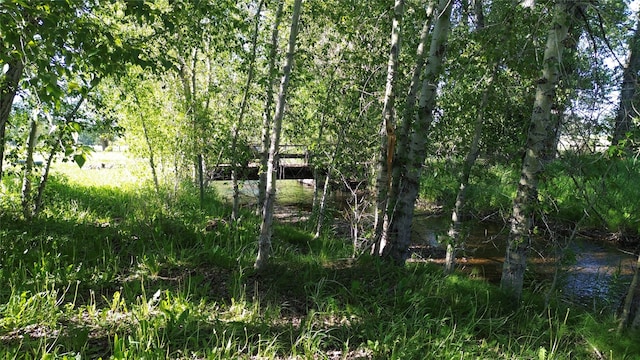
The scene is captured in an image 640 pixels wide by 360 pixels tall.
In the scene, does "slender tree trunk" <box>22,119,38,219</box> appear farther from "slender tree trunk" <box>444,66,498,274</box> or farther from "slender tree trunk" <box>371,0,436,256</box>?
"slender tree trunk" <box>444,66,498,274</box>

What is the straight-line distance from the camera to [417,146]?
5.40 m

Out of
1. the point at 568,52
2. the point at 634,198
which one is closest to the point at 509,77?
the point at 568,52

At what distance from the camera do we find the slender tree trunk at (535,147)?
4086 mm

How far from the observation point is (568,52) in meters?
5.13

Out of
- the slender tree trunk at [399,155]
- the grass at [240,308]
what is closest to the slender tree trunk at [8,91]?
the grass at [240,308]

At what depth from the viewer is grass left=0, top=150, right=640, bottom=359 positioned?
10.7 ft

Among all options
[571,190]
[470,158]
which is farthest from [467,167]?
[571,190]

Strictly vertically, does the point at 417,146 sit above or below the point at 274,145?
above

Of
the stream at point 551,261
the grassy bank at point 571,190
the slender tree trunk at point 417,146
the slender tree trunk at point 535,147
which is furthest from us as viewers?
the stream at point 551,261

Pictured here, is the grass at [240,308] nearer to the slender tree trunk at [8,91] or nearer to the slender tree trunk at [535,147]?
the slender tree trunk at [535,147]

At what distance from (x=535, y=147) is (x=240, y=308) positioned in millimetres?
3434

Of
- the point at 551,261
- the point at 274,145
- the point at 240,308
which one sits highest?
the point at 274,145

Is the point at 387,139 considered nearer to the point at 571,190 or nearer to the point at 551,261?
the point at 571,190

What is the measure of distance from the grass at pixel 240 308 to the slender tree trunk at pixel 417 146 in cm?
43
